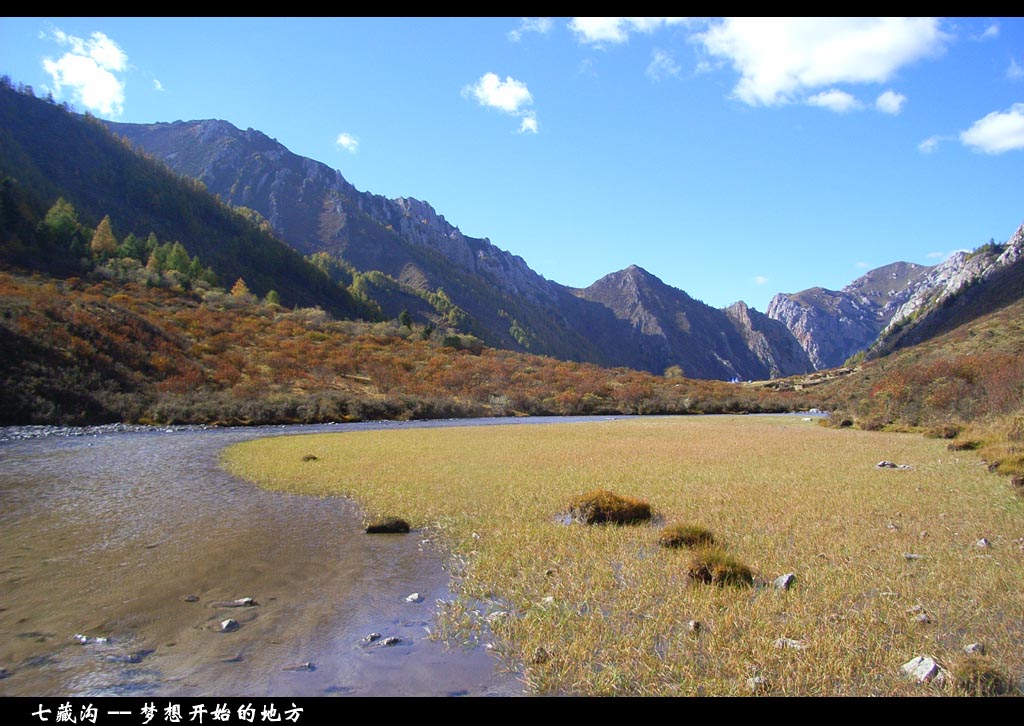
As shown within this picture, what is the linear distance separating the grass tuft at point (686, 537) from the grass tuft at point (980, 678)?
4.02m

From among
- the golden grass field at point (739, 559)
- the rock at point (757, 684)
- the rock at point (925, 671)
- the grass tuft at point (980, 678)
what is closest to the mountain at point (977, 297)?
the golden grass field at point (739, 559)

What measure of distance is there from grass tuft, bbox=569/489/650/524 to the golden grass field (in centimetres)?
42

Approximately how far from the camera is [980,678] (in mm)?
4512

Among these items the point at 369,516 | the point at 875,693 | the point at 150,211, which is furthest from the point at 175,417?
the point at 150,211

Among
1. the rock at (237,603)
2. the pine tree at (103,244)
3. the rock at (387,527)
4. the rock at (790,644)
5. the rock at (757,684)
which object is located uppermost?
the pine tree at (103,244)

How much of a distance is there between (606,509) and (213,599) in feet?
21.9

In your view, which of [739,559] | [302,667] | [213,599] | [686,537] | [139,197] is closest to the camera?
[302,667]

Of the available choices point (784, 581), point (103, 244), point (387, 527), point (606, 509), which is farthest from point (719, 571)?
point (103, 244)

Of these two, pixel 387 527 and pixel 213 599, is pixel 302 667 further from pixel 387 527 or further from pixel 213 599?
pixel 387 527

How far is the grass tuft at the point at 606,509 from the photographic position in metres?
10.6

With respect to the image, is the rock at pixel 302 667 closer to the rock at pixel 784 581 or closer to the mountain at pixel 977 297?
the rock at pixel 784 581

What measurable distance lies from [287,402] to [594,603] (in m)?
42.2

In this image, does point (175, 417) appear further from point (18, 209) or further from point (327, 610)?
point (18, 209)
